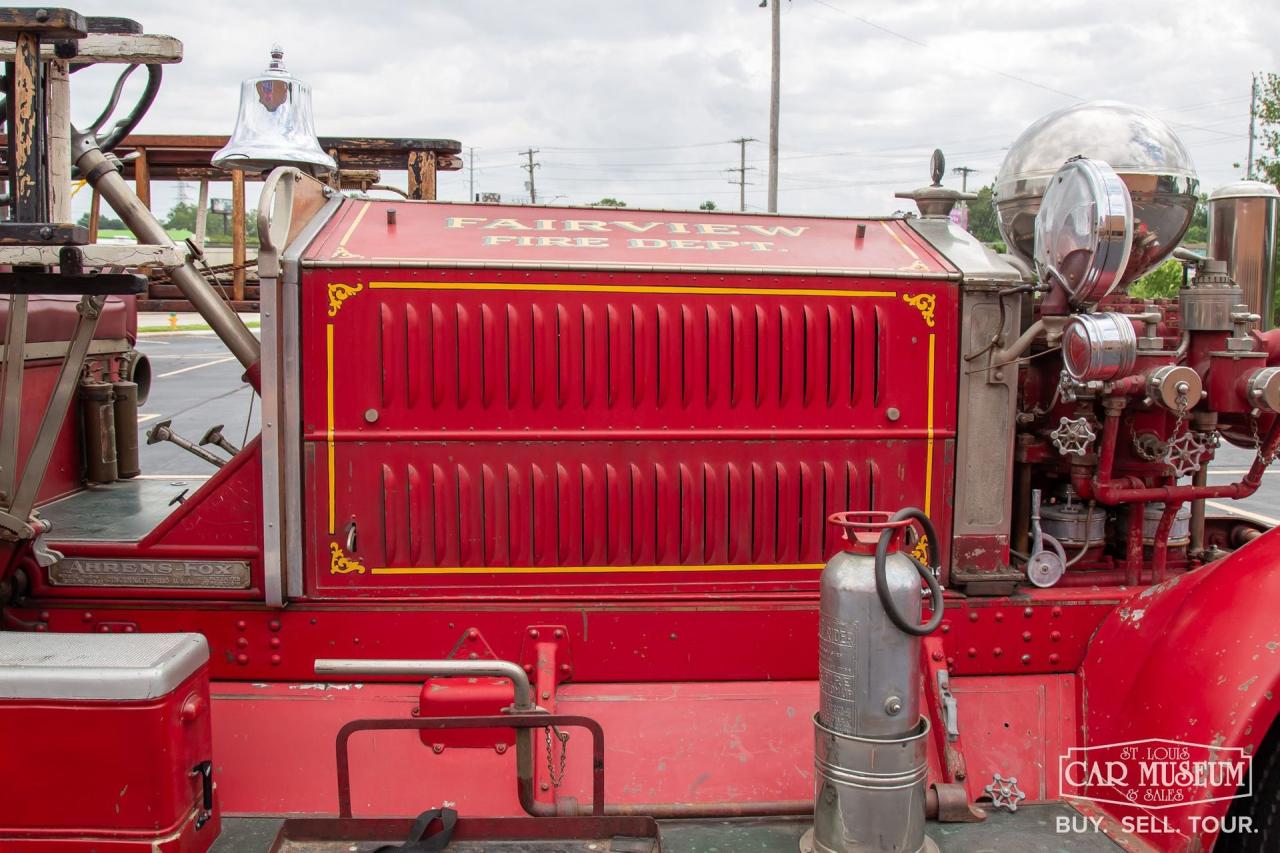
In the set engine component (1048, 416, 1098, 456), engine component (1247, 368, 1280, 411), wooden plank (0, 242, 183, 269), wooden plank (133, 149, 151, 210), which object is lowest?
engine component (1048, 416, 1098, 456)

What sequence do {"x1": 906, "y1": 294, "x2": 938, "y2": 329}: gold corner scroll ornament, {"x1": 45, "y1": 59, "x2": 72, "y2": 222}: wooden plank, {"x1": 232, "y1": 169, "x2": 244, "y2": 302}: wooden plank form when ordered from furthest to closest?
1. {"x1": 232, "y1": 169, "x2": 244, "y2": 302}: wooden plank
2. {"x1": 906, "y1": 294, "x2": 938, "y2": 329}: gold corner scroll ornament
3. {"x1": 45, "y1": 59, "x2": 72, "y2": 222}: wooden plank

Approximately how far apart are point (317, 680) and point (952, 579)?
2.07 m

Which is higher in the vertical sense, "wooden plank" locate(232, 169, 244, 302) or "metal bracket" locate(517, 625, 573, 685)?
→ "wooden plank" locate(232, 169, 244, 302)

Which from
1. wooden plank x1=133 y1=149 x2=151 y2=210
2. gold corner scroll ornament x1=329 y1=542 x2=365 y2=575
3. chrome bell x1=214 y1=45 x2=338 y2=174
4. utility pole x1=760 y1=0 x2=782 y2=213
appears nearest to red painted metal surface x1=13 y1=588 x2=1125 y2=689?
gold corner scroll ornament x1=329 y1=542 x2=365 y2=575

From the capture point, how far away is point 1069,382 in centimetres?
330

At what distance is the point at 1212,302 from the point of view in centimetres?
332

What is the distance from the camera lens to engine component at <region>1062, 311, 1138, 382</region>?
2994 millimetres

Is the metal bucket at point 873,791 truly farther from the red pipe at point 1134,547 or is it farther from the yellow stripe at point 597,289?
the yellow stripe at point 597,289

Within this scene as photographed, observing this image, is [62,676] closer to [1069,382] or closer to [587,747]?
[587,747]

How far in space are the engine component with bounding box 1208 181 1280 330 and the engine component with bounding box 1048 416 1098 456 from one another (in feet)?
3.02

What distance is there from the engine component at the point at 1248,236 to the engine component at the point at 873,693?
190cm

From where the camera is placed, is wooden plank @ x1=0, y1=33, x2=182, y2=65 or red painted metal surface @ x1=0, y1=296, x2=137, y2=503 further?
red painted metal surface @ x1=0, y1=296, x2=137, y2=503

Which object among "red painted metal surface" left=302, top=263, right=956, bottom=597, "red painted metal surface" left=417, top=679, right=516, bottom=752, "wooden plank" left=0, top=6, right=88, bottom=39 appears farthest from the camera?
"red painted metal surface" left=302, top=263, right=956, bottom=597

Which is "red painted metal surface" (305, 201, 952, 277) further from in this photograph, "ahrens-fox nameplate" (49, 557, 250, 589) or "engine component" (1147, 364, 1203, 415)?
"ahrens-fox nameplate" (49, 557, 250, 589)
